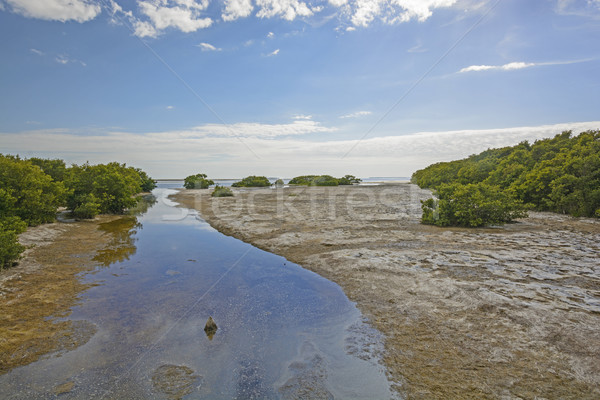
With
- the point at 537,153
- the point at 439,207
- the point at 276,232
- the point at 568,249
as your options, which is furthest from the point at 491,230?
the point at 537,153

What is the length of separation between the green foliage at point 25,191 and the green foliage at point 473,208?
22.6 metres

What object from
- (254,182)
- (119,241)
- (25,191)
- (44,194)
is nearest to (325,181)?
(254,182)

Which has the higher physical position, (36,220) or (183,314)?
(36,220)

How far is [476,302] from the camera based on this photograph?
23.2 ft

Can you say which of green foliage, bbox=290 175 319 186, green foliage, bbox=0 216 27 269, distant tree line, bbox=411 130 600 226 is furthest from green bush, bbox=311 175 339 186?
green foliage, bbox=0 216 27 269

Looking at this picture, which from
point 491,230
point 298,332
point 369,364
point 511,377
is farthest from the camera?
point 491,230

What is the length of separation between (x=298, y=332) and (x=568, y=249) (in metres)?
11.5

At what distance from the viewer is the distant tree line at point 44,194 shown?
1168cm

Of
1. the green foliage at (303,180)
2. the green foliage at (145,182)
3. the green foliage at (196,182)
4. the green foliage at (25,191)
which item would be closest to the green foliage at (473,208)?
the green foliage at (25,191)

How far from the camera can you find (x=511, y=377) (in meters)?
4.60

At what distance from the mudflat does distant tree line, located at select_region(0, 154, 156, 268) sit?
9590mm

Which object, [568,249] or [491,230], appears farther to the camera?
[491,230]

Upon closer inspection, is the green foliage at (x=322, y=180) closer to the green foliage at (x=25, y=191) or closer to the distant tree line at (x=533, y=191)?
the distant tree line at (x=533, y=191)

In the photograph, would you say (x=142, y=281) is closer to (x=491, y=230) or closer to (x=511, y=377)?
(x=511, y=377)
